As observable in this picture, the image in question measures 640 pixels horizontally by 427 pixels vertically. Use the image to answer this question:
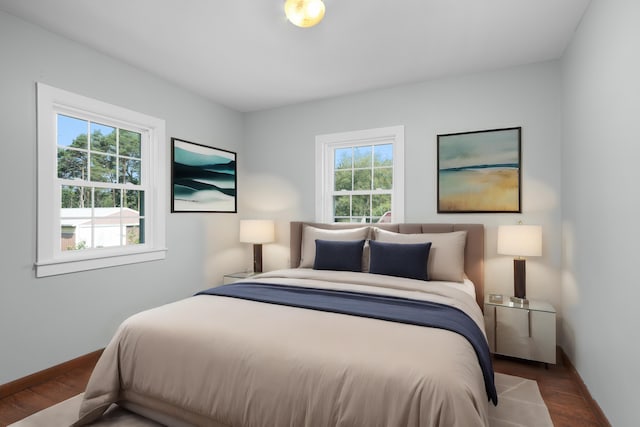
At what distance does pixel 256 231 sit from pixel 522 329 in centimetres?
282

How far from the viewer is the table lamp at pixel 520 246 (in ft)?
9.05

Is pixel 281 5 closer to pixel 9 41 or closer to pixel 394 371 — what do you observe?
pixel 9 41

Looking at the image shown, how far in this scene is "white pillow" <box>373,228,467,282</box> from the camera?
292 cm

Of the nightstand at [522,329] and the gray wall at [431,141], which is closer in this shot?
the nightstand at [522,329]

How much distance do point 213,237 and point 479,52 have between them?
3371mm

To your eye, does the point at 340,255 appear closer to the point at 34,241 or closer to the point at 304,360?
the point at 304,360

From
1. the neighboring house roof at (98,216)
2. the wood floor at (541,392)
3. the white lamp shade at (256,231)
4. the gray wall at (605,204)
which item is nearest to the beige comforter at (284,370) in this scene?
the wood floor at (541,392)

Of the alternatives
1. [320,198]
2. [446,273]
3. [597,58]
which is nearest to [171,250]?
[320,198]

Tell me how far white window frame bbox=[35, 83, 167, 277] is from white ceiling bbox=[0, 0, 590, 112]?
0.50 m

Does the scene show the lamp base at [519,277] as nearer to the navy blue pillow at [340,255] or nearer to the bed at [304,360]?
the bed at [304,360]

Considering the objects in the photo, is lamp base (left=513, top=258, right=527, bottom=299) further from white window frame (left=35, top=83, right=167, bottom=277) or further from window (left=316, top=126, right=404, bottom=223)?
white window frame (left=35, top=83, right=167, bottom=277)

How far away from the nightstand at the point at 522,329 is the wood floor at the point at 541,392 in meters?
0.12

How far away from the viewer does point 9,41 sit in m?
2.30

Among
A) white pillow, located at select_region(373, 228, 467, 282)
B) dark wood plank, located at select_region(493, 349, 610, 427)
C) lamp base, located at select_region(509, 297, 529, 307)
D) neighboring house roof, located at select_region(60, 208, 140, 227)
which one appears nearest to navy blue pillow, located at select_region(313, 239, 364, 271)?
white pillow, located at select_region(373, 228, 467, 282)
